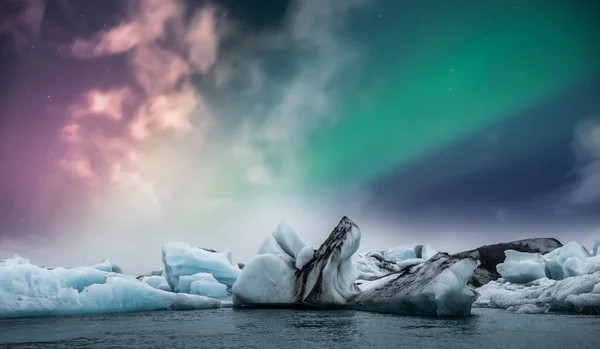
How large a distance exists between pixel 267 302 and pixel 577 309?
37.5ft

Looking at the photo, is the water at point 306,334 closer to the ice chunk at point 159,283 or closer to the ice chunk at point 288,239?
the ice chunk at point 288,239

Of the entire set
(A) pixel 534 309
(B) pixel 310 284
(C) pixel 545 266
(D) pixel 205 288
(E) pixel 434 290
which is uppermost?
(C) pixel 545 266

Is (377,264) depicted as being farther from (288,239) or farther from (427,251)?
(288,239)

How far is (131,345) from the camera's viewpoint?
8672mm

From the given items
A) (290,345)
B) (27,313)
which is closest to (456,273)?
(290,345)

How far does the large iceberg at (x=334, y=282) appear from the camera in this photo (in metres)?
15.2

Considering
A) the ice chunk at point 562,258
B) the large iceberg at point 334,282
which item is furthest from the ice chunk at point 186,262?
the ice chunk at point 562,258

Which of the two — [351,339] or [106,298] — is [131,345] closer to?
[351,339]

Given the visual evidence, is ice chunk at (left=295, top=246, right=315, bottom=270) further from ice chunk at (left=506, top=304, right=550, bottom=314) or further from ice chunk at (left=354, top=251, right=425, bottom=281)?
ice chunk at (left=354, top=251, right=425, bottom=281)

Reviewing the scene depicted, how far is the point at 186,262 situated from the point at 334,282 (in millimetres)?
10349

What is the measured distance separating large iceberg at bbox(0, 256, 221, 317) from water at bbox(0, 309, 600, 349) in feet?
9.93

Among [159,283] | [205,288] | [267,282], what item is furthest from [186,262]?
[267,282]

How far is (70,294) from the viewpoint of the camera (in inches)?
653

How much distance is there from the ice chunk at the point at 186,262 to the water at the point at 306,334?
41.4 ft
